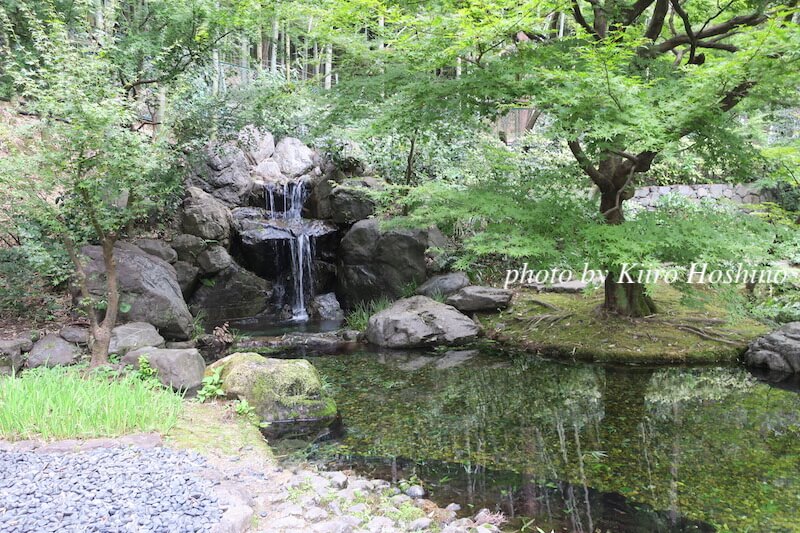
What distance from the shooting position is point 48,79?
5266 millimetres

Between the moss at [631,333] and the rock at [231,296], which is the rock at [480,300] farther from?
the rock at [231,296]

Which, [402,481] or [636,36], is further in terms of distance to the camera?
[636,36]

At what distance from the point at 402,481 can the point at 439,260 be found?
21.8 feet

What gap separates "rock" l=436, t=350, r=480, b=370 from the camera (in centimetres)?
744

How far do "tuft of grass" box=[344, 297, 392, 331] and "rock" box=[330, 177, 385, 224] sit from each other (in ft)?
6.76

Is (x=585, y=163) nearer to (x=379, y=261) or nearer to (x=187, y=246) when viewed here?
(x=379, y=261)

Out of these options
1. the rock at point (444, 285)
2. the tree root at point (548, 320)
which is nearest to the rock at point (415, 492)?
the tree root at point (548, 320)

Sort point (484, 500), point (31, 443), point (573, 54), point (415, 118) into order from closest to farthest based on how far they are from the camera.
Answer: point (31, 443), point (484, 500), point (573, 54), point (415, 118)

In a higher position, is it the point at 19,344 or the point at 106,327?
the point at 106,327

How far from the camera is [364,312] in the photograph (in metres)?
9.91

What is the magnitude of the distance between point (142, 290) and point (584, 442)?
626 centimetres

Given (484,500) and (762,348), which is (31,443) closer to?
(484,500)

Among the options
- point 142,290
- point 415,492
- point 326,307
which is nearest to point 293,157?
point 326,307

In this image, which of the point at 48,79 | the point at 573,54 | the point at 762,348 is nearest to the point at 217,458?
the point at 48,79
